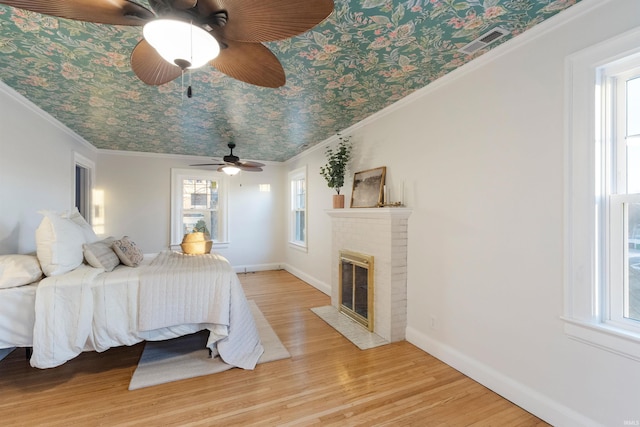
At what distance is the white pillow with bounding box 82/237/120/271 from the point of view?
2438 mm

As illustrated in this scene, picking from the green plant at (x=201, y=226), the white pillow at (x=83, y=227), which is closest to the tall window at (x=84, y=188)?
the green plant at (x=201, y=226)

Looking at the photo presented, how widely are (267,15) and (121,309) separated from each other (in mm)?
2295

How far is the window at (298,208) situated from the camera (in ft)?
18.2

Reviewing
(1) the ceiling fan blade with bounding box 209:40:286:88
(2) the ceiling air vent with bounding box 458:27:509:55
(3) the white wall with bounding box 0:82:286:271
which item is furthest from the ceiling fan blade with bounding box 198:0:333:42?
(3) the white wall with bounding box 0:82:286:271

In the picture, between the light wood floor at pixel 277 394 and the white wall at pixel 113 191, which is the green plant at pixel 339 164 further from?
the white wall at pixel 113 191

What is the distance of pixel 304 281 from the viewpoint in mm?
5312

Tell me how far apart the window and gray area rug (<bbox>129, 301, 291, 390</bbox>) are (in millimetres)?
2720

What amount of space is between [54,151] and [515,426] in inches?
205

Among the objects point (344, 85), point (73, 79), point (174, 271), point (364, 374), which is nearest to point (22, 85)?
point (73, 79)

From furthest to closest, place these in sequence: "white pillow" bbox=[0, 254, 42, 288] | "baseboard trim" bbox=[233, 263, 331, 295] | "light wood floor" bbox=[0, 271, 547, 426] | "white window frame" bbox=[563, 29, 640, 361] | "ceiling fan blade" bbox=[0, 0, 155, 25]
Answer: "baseboard trim" bbox=[233, 263, 331, 295]
"white pillow" bbox=[0, 254, 42, 288]
"light wood floor" bbox=[0, 271, 547, 426]
"white window frame" bbox=[563, 29, 640, 361]
"ceiling fan blade" bbox=[0, 0, 155, 25]

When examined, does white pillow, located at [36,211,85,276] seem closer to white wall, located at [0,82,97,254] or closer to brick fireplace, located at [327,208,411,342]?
white wall, located at [0,82,97,254]

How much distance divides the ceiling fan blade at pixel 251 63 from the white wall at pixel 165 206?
447cm

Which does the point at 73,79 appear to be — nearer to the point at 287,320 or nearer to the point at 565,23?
the point at 287,320

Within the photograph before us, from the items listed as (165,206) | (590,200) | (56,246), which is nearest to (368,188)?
(590,200)
